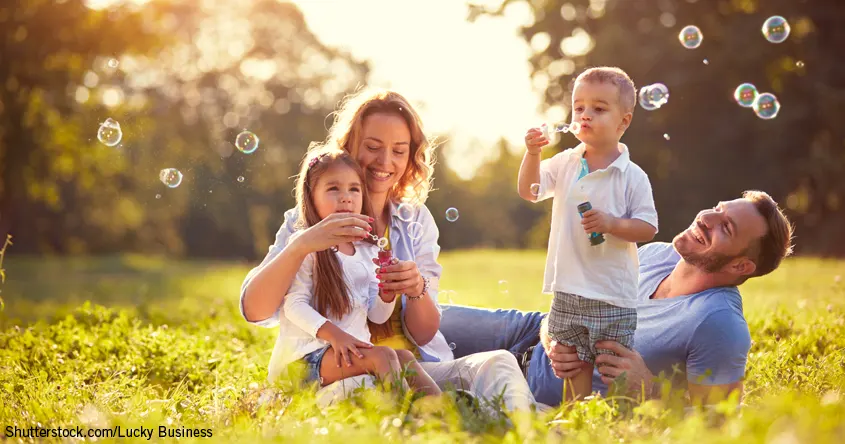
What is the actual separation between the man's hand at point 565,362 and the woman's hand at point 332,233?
966 millimetres

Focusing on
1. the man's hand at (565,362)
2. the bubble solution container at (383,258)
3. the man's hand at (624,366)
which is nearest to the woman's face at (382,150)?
the bubble solution container at (383,258)

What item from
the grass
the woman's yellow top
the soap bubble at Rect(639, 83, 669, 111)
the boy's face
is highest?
the soap bubble at Rect(639, 83, 669, 111)

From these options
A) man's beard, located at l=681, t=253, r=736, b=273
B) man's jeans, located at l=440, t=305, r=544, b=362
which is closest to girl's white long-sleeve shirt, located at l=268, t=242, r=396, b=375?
man's jeans, located at l=440, t=305, r=544, b=362

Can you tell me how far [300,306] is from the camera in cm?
348

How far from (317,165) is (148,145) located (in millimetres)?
28059

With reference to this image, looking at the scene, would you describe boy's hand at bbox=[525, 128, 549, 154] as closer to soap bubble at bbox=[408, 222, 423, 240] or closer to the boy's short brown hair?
the boy's short brown hair

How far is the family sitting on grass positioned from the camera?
11.2 feet

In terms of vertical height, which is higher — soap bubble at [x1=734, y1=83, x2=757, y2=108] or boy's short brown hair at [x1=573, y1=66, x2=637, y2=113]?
soap bubble at [x1=734, y1=83, x2=757, y2=108]

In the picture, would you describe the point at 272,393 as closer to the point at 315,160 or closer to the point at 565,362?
the point at 315,160

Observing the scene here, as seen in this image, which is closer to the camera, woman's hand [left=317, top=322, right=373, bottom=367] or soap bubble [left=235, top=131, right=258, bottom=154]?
woman's hand [left=317, top=322, right=373, bottom=367]

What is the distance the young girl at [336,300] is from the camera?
3.38 meters

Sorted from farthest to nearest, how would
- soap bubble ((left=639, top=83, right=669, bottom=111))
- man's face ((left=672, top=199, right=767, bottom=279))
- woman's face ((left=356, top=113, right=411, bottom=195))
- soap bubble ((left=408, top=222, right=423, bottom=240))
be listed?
soap bubble ((left=639, top=83, right=669, bottom=111)) → soap bubble ((left=408, top=222, right=423, bottom=240)) → woman's face ((left=356, top=113, right=411, bottom=195)) → man's face ((left=672, top=199, right=767, bottom=279))

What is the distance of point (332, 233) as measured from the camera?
132 inches

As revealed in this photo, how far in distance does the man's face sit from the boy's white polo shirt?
323mm
